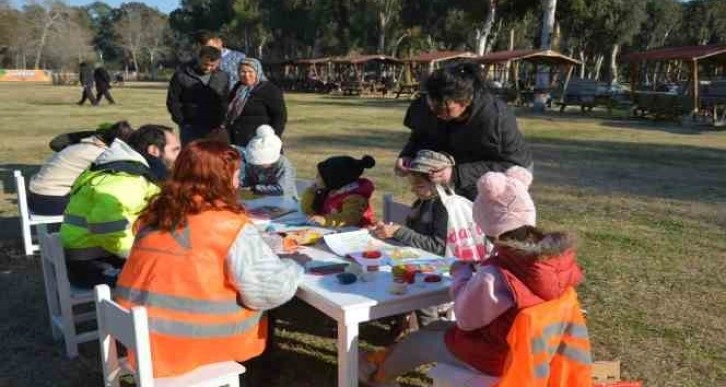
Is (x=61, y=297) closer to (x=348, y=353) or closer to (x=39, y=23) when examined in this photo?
(x=348, y=353)

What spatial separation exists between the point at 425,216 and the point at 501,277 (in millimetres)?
1216

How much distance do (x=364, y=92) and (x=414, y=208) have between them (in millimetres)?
34108

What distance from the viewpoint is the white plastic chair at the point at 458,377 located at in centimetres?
229

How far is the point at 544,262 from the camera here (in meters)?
2.15

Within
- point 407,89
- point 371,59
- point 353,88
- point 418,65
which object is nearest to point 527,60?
point 407,89

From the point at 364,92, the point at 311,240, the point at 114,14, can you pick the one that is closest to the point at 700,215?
the point at 311,240

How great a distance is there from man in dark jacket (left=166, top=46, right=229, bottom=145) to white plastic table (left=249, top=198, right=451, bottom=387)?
363 cm

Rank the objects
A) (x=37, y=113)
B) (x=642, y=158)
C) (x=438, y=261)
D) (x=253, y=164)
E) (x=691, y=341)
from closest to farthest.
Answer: (x=438, y=261), (x=691, y=341), (x=253, y=164), (x=642, y=158), (x=37, y=113)

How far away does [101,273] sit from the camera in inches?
140

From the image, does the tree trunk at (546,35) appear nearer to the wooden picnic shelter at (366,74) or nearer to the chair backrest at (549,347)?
the wooden picnic shelter at (366,74)

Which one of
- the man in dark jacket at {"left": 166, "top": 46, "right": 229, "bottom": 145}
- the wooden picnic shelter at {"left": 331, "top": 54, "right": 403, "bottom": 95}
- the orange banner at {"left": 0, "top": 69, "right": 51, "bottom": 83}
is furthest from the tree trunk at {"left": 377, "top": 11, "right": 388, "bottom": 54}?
the man in dark jacket at {"left": 166, "top": 46, "right": 229, "bottom": 145}

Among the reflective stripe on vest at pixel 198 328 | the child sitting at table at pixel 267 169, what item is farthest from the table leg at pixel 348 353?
the child sitting at table at pixel 267 169

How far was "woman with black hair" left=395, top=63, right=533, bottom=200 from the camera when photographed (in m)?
3.30

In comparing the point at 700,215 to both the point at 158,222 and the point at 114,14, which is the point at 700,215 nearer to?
the point at 158,222
